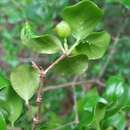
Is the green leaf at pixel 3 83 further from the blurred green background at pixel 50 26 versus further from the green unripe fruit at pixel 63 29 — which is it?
the blurred green background at pixel 50 26

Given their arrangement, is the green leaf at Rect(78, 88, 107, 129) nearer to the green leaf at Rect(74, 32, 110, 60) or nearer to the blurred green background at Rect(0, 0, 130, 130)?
the green leaf at Rect(74, 32, 110, 60)

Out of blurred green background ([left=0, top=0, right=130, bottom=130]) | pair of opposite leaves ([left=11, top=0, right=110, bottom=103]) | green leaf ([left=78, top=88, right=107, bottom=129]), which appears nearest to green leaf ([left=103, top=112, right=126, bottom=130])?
green leaf ([left=78, top=88, right=107, bottom=129])

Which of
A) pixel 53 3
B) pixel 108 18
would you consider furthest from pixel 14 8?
pixel 108 18

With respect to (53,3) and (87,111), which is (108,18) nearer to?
(53,3)

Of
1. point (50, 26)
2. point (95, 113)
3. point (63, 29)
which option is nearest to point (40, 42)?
point (63, 29)

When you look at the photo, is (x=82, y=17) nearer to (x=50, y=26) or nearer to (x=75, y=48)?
(x=75, y=48)

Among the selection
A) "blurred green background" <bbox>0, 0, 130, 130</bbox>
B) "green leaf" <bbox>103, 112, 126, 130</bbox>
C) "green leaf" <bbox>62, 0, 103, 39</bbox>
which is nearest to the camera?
"green leaf" <bbox>62, 0, 103, 39</bbox>
